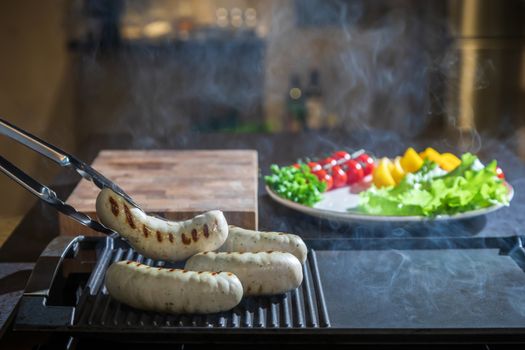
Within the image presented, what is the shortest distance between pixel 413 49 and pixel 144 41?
2017 mm

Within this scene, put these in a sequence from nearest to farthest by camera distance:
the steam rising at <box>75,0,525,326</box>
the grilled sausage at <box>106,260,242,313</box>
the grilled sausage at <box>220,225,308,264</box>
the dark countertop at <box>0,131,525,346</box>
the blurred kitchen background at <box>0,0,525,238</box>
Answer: the grilled sausage at <box>106,260,242,313</box>
the grilled sausage at <box>220,225,308,264</box>
the dark countertop at <box>0,131,525,346</box>
the blurred kitchen background at <box>0,0,525,238</box>
the steam rising at <box>75,0,525,326</box>

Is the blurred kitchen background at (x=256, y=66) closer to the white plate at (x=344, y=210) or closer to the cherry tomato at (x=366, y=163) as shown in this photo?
the cherry tomato at (x=366, y=163)

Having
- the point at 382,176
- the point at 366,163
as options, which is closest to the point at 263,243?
the point at 382,176

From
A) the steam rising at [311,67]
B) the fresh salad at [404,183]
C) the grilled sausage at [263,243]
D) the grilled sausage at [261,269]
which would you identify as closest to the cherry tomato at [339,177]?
the fresh salad at [404,183]

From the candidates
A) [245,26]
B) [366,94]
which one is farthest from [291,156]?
[366,94]

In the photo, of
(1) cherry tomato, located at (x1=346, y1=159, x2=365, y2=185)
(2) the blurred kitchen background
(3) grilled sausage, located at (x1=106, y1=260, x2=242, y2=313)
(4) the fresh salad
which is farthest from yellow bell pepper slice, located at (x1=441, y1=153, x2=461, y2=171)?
(2) the blurred kitchen background

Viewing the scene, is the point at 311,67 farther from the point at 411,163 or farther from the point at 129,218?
the point at 129,218

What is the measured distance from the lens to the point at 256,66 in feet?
18.7

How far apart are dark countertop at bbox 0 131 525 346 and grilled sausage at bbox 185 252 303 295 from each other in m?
0.31

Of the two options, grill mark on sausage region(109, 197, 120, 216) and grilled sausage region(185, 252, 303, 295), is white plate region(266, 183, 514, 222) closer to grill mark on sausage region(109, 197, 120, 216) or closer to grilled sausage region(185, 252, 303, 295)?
grilled sausage region(185, 252, 303, 295)

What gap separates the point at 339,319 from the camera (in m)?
1.48

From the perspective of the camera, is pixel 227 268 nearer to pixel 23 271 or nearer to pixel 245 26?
pixel 23 271

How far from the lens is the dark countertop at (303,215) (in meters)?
1.97

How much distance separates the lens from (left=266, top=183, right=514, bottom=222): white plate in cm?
206
